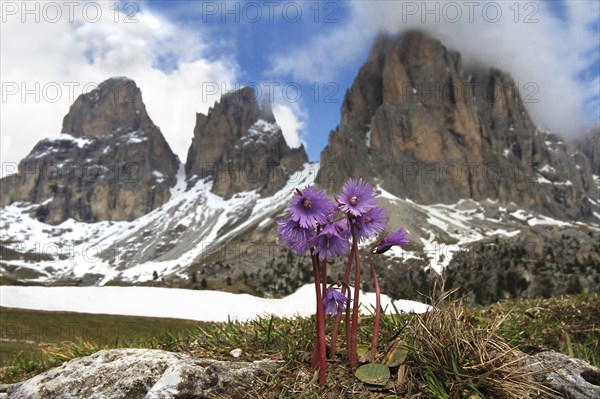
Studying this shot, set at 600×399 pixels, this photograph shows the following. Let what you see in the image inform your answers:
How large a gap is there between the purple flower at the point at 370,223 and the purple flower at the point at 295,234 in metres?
0.40

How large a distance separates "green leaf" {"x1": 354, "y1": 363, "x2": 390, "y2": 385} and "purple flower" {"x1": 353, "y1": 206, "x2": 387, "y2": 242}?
0.96 m

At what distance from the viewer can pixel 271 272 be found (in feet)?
555

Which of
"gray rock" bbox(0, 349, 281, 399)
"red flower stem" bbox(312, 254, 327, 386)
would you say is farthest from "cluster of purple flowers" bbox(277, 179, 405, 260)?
"gray rock" bbox(0, 349, 281, 399)

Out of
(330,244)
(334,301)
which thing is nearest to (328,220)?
(330,244)

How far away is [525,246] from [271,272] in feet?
278

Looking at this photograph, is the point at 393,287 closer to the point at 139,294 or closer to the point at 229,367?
the point at 139,294

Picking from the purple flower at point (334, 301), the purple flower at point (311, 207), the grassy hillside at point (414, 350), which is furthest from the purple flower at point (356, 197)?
the grassy hillside at point (414, 350)

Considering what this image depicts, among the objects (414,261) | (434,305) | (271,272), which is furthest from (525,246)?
(434,305)

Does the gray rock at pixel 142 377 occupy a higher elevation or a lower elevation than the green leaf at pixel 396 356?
lower

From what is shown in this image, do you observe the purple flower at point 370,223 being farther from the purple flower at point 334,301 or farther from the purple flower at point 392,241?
the purple flower at point 334,301

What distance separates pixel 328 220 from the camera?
363 cm

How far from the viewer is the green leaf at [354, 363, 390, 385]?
3520 mm

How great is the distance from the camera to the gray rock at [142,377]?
3.52 metres

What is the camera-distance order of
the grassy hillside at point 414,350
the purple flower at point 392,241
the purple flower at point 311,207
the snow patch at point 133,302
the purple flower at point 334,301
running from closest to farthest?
the purple flower at point 311,207 < the grassy hillside at point 414,350 < the purple flower at point 392,241 < the purple flower at point 334,301 < the snow patch at point 133,302
